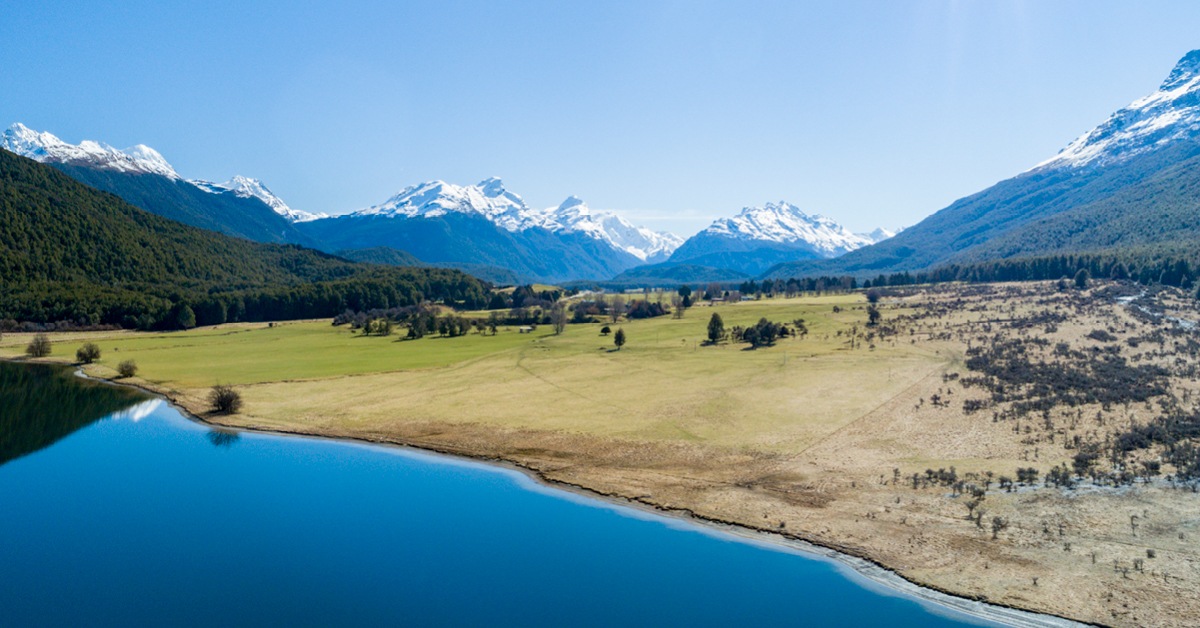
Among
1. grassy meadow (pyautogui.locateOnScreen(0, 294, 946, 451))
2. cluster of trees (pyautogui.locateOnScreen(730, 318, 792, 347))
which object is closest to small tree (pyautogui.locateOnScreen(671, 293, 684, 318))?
grassy meadow (pyautogui.locateOnScreen(0, 294, 946, 451))


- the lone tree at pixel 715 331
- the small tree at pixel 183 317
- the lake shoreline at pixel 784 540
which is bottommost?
the lake shoreline at pixel 784 540

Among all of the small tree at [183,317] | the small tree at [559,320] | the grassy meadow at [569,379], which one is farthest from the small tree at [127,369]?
the small tree at [183,317]

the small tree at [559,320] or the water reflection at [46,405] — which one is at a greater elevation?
the small tree at [559,320]

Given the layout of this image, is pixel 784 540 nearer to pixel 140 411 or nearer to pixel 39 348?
pixel 140 411

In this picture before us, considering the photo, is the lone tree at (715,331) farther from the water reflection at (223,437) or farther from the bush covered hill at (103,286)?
the bush covered hill at (103,286)

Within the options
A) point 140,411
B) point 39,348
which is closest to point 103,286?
point 39,348

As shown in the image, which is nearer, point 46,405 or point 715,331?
point 46,405

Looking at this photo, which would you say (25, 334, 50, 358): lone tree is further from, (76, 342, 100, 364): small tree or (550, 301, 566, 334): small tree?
(550, 301, 566, 334): small tree

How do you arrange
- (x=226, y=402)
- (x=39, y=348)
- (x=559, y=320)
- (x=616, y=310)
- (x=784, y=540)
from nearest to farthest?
(x=784, y=540) < (x=226, y=402) < (x=39, y=348) < (x=559, y=320) < (x=616, y=310)
